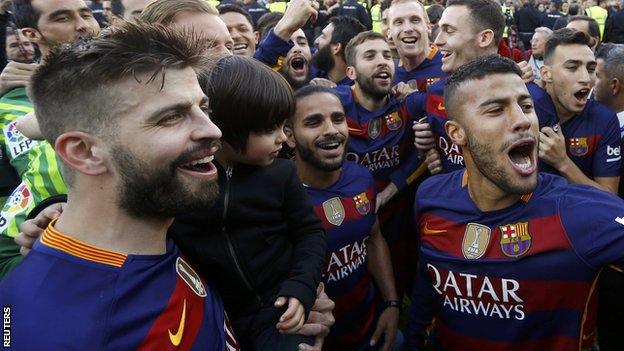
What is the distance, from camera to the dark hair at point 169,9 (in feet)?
8.62

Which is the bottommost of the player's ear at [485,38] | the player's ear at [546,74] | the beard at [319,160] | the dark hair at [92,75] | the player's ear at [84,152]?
the beard at [319,160]

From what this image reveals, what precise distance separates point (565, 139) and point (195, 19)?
258 centimetres

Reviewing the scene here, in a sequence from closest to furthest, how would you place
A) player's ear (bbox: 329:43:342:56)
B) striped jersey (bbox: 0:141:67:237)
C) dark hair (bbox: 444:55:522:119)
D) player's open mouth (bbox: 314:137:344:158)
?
striped jersey (bbox: 0:141:67:237), dark hair (bbox: 444:55:522:119), player's open mouth (bbox: 314:137:344:158), player's ear (bbox: 329:43:342:56)

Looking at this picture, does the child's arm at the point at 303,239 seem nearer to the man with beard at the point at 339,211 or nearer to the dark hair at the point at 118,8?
the man with beard at the point at 339,211

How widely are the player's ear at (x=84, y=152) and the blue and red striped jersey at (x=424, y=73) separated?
3.59 meters

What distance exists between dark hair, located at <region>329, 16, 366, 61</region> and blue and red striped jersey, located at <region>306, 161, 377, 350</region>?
121 inches

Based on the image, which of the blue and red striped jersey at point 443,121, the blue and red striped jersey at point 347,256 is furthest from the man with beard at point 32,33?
the blue and red striped jersey at point 443,121

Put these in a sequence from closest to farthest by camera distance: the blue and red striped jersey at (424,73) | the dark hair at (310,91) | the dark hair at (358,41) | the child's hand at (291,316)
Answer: the child's hand at (291,316) < the dark hair at (310,91) < the dark hair at (358,41) < the blue and red striped jersey at (424,73)

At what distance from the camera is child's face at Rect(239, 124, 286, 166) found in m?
1.99

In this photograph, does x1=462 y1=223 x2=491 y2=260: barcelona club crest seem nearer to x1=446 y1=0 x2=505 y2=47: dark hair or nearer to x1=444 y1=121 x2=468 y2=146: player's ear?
x1=444 y1=121 x2=468 y2=146: player's ear

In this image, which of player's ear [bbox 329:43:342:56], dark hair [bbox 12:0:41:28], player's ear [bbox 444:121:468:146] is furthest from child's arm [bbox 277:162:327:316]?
player's ear [bbox 329:43:342:56]

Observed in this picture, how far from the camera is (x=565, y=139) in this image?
3578 millimetres

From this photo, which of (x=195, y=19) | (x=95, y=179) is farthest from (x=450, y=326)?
(x=195, y=19)

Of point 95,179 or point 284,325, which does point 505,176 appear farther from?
point 95,179
